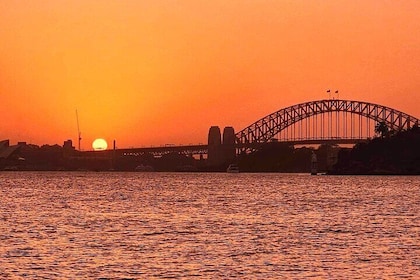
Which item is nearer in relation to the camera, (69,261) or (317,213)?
(69,261)

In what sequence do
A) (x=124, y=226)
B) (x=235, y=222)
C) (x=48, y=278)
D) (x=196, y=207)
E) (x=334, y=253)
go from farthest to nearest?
(x=196, y=207), (x=235, y=222), (x=124, y=226), (x=334, y=253), (x=48, y=278)

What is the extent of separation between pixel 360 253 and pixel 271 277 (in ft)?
28.2

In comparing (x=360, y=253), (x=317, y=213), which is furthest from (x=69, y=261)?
(x=317, y=213)

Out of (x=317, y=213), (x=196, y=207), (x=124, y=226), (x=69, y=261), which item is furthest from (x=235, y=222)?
(x=69, y=261)

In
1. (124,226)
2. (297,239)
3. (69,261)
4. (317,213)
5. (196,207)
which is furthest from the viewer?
(196,207)

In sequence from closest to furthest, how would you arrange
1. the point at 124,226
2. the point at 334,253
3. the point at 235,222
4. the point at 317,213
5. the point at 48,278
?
the point at 48,278
the point at 334,253
the point at 124,226
the point at 235,222
the point at 317,213

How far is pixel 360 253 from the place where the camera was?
152 feet

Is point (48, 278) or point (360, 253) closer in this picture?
point (48, 278)

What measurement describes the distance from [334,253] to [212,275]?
864 centimetres

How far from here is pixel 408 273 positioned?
130ft

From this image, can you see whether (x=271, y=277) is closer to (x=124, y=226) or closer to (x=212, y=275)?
(x=212, y=275)

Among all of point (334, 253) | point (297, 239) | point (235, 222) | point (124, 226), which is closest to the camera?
point (334, 253)

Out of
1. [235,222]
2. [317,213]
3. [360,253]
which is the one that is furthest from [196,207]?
[360,253]

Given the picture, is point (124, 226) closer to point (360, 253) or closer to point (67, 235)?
point (67, 235)
